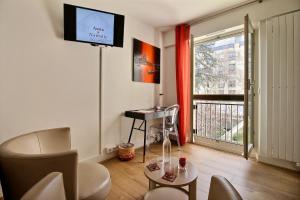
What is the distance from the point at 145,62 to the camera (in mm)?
3336

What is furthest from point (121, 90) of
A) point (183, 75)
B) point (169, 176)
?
point (169, 176)

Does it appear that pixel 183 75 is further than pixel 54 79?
Yes

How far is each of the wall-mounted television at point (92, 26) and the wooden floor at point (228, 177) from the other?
1.82 metres

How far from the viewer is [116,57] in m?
2.81

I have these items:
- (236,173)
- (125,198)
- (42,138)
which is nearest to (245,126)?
(236,173)

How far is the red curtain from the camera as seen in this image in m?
3.37

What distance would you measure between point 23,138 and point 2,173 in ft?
1.24

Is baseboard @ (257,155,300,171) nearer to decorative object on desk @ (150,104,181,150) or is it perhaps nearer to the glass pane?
the glass pane

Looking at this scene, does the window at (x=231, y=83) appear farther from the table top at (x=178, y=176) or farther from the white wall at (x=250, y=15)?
the table top at (x=178, y=176)

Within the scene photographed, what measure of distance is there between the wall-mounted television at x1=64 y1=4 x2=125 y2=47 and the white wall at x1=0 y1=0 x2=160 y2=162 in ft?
0.65

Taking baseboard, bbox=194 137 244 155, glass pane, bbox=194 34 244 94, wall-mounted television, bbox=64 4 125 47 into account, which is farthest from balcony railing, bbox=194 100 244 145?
wall-mounted television, bbox=64 4 125 47

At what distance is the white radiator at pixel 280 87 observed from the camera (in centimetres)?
223

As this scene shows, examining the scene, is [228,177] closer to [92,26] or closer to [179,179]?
[179,179]

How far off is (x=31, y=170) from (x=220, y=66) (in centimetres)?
321
